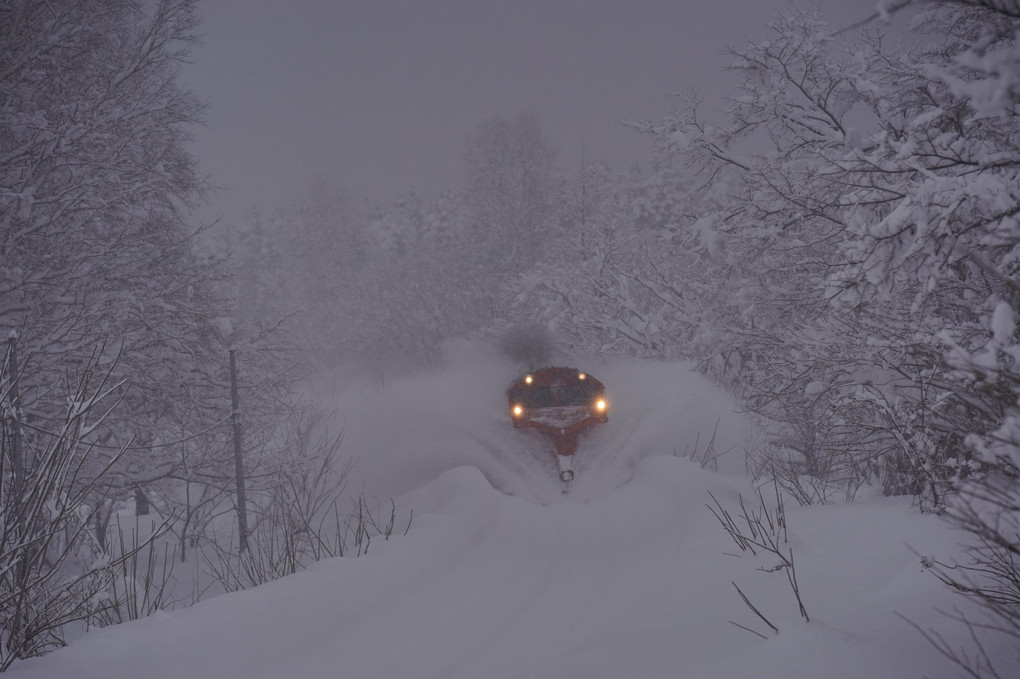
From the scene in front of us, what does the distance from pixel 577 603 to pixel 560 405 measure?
6603mm

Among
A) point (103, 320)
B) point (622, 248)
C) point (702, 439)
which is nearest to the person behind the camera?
point (103, 320)

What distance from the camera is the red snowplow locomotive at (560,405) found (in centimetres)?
1127

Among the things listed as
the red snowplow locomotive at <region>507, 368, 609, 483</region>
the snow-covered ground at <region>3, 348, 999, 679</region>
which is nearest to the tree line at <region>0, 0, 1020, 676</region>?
the snow-covered ground at <region>3, 348, 999, 679</region>

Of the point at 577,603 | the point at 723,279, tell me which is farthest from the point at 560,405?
the point at 577,603

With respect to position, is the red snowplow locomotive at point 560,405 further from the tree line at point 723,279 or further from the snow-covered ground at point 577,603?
the tree line at point 723,279

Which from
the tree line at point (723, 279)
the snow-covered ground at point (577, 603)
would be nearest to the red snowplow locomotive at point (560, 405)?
the snow-covered ground at point (577, 603)

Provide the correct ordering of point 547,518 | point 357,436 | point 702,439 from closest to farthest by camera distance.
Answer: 1. point 547,518
2. point 702,439
3. point 357,436

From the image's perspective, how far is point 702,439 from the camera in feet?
37.8

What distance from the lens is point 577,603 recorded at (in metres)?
5.22

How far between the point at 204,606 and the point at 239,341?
10.3 m

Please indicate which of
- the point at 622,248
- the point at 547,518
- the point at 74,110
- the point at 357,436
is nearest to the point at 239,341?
the point at 357,436

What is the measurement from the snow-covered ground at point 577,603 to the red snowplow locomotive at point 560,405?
6.28 ft

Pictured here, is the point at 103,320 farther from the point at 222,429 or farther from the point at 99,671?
the point at 99,671

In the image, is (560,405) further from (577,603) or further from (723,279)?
(577,603)
